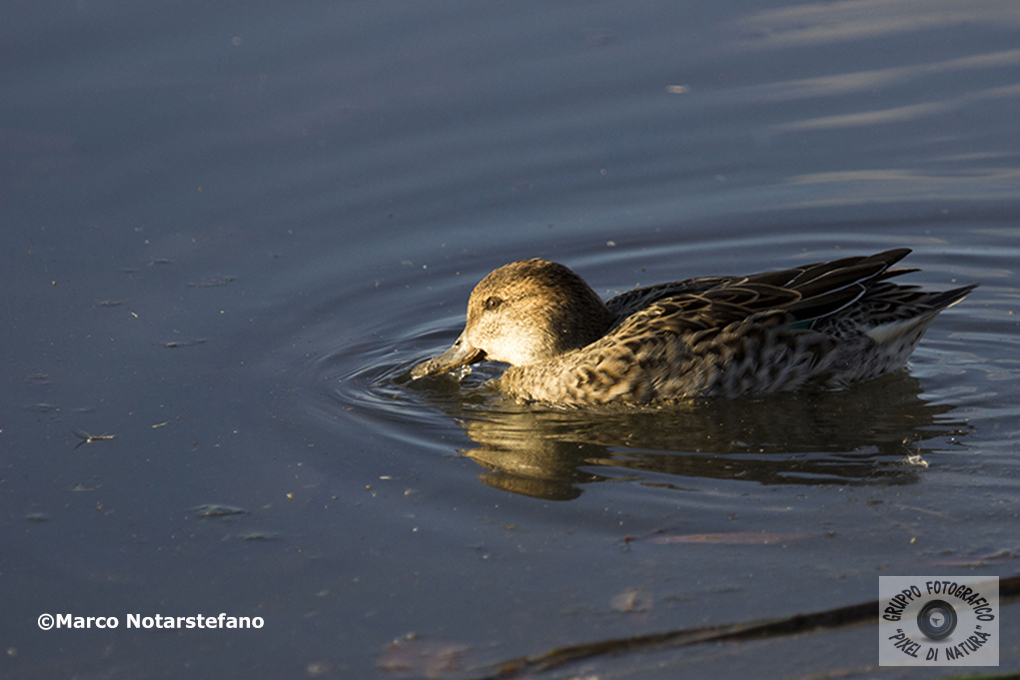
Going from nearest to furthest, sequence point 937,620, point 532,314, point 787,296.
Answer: point 937,620 < point 787,296 < point 532,314

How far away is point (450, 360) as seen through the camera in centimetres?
796

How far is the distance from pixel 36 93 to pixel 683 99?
5.48 meters

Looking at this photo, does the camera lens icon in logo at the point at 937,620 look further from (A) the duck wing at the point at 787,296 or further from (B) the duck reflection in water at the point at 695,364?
(A) the duck wing at the point at 787,296

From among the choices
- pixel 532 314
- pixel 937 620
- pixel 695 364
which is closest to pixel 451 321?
pixel 532 314

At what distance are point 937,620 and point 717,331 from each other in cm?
293

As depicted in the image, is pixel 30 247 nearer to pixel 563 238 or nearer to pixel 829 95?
pixel 563 238

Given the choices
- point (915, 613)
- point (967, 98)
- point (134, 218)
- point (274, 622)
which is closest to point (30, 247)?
point (134, 218)

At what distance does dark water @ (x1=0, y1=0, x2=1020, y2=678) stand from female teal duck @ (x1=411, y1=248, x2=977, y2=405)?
0.22 m

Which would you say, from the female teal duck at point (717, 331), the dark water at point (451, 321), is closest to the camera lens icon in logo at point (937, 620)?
the dark water at point (451, 321)

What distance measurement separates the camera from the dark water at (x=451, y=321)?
5.16m

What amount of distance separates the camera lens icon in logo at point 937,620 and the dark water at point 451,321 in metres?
0.21

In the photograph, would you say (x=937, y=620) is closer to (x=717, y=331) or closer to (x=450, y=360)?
(x=717, y=331)

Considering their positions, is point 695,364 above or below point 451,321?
below

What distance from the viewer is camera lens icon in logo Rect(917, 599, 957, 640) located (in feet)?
15.5
